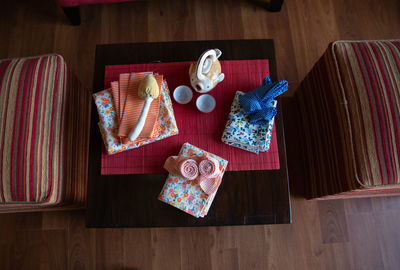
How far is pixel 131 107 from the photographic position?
2.99 ft

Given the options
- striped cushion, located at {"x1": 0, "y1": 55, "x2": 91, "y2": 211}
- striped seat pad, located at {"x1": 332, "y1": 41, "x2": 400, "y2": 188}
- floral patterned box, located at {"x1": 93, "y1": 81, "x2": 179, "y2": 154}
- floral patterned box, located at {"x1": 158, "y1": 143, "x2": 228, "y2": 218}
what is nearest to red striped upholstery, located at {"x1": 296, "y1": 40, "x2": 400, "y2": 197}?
striped seat pad, located at {"x1": 332, "y1": 41, "x2": 400, "y2": 188}

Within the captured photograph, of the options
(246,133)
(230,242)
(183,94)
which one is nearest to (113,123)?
(183,94)

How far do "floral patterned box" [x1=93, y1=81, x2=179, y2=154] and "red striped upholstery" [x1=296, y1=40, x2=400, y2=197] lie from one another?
2.10 ft

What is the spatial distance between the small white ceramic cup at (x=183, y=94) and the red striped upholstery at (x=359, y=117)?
1.90 ft

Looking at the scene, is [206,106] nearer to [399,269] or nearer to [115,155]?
[115,155]

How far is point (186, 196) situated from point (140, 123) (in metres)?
0.30

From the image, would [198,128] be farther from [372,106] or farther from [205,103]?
[372,106]

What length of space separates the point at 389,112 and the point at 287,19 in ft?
3.04

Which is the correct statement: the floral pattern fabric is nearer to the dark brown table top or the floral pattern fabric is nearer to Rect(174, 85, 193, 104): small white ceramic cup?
the dark brown table top

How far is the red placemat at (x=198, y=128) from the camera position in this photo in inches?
37.1

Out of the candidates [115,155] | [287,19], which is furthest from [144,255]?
[287,19]

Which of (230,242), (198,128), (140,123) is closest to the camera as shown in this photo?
(140,123)

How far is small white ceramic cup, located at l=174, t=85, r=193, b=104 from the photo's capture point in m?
0.98

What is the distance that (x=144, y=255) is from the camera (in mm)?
1307
